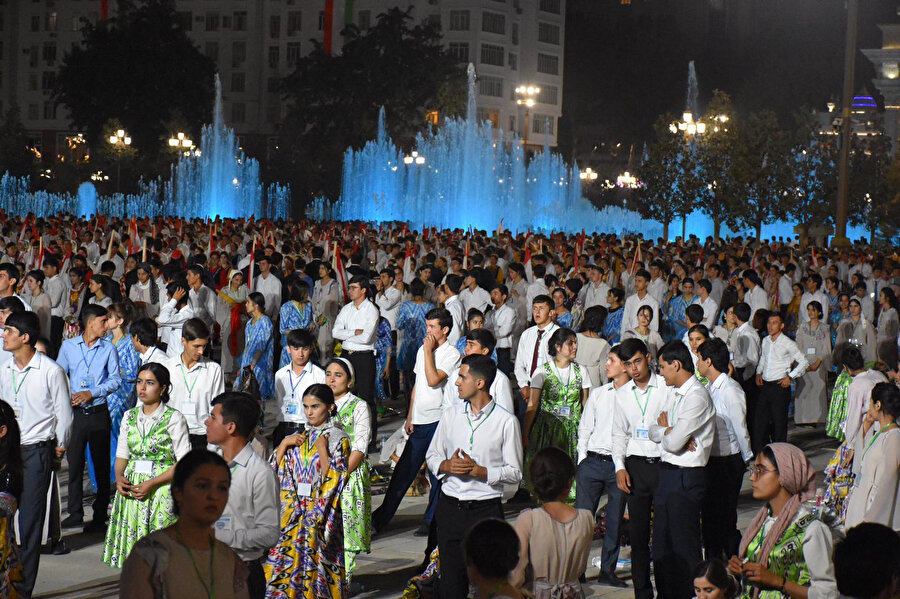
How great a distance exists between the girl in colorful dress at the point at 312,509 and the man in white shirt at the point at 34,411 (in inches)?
70.2

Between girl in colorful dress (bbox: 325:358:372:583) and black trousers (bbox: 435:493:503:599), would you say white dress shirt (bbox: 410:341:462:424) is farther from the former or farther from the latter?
black trousers (bbox: 435:493:503:599)

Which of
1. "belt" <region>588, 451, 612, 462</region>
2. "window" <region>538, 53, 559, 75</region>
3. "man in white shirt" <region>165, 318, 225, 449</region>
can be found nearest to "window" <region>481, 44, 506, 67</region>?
"window" <region>538, 53, 559, 75</region>

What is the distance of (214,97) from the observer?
7412 cm

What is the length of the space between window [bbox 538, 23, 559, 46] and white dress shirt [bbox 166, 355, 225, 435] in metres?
84.1

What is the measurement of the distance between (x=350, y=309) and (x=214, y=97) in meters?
63.9

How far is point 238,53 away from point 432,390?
289 feet

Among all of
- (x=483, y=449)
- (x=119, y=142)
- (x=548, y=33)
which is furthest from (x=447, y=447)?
(x=548, y=33)

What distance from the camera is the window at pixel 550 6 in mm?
90812

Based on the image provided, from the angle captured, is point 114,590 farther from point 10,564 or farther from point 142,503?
point 10,564

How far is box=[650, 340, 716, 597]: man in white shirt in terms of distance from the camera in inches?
296

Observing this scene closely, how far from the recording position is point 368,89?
→ 232 ft

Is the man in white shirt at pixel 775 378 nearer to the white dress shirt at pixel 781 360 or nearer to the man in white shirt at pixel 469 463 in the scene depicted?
the white dress shirt at pixel 781 360

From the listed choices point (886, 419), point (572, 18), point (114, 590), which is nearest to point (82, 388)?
point (114, 590)

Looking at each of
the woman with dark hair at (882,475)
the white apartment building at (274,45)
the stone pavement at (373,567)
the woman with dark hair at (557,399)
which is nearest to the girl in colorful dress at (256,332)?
the stone pavement at (373,567)
